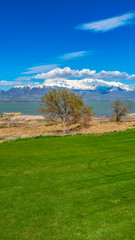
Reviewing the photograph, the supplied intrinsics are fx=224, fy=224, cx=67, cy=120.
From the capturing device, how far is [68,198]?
8539 mm

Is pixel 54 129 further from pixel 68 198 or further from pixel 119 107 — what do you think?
pixel 68 198

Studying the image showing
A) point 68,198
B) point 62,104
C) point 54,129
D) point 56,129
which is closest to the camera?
point 68,198

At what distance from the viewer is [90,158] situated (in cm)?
1495

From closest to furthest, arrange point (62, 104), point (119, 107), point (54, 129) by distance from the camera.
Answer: point (62, 104) < point (54, 129) < point (119, 107)

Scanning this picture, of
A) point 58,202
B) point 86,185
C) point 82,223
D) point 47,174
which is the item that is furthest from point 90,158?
point 82,223

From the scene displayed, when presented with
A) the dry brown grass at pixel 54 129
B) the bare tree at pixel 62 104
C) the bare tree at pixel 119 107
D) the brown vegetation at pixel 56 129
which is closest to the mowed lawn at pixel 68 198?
the brown vegetation at pixel 56 129

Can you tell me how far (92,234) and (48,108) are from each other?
41.3m

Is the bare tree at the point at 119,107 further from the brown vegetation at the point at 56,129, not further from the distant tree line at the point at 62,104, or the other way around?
the distant tree line at the point at 62,104

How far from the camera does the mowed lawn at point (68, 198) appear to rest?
6.46m

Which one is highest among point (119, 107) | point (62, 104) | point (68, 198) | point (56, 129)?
point (62, 104)

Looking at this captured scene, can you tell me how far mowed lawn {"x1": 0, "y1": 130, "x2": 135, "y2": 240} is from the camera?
646cm

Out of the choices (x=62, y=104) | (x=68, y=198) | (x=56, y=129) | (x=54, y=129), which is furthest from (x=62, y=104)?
(x=68, y=198)

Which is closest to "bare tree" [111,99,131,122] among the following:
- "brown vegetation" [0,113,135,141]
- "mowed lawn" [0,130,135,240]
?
"brown vegetation" [0,113,135,141]

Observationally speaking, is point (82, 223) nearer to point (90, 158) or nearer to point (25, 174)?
point (25, 174)
